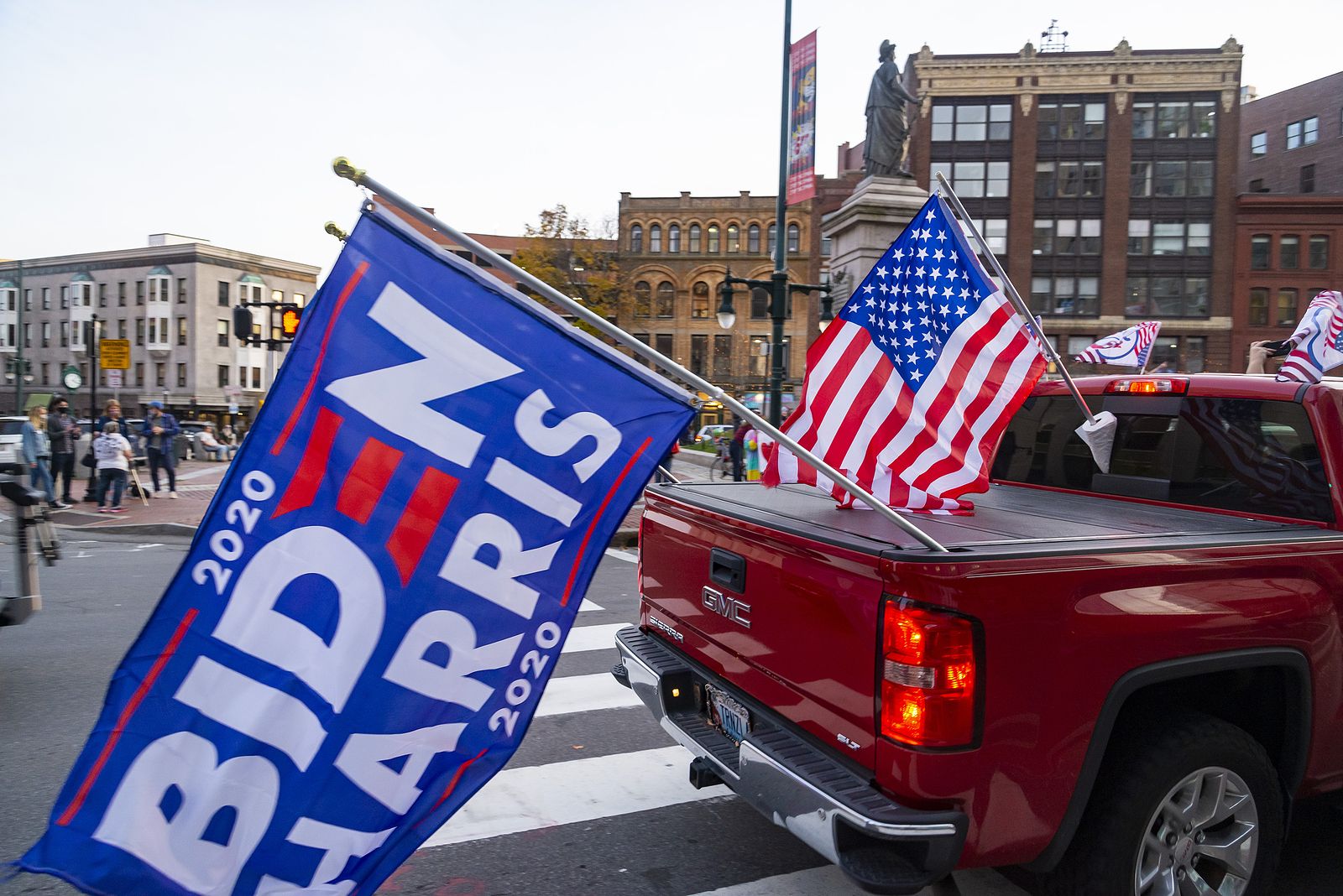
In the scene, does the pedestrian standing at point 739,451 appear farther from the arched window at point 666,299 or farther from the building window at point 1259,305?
the arched window at point 666,299

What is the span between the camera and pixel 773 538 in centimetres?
311

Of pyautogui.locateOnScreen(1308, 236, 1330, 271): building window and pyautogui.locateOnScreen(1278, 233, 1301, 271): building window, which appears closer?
pyautogui.locateOnScreen(1308, 236, 1330, 271): building window

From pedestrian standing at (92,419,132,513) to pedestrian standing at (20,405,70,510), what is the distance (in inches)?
27.7

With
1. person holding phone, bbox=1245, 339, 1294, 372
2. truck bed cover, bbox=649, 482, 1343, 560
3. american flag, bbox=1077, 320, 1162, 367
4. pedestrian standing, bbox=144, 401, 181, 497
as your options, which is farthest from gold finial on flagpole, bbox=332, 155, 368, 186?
pedestrian standing, bbox=144, 401, 181, 497

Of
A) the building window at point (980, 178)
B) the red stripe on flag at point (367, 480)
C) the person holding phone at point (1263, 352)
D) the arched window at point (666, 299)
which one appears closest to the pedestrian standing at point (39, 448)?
the red stripe on flag at point (367, 480)

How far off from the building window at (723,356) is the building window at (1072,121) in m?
21.6

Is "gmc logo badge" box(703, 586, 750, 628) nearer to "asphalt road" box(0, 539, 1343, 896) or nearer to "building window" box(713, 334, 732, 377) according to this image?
"asphalt road" box(0, 539, 1343, 896)

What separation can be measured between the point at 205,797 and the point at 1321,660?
344cm

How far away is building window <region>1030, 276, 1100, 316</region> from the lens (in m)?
49.6

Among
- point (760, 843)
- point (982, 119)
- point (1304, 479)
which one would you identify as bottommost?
point (760, 843)

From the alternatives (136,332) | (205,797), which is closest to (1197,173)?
(205,797)

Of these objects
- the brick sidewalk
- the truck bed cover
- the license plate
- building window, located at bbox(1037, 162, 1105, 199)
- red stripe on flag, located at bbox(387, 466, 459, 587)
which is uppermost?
building window, located at bbox(1037, 162, 1105, 199)

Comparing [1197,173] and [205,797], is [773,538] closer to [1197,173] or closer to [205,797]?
[205,797]

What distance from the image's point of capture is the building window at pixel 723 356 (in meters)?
57.2
